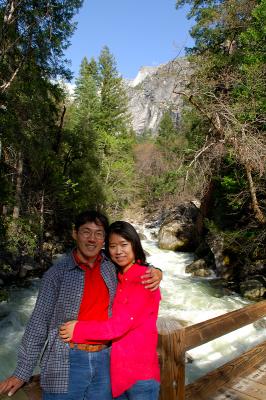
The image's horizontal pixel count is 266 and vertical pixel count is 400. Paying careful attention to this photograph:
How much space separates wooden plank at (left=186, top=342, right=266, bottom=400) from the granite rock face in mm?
6582

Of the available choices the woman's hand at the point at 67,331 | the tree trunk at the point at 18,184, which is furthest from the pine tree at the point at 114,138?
the woman's hand at the point at 67,331

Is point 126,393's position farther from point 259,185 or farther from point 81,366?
point 259,185

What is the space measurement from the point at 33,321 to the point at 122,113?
110 ft

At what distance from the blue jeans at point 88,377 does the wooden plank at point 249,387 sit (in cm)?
209

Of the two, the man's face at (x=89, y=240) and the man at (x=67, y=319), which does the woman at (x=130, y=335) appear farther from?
the man's face at (x=89, y=240)

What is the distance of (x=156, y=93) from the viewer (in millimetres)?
107312

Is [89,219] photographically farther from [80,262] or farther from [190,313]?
[190,313]

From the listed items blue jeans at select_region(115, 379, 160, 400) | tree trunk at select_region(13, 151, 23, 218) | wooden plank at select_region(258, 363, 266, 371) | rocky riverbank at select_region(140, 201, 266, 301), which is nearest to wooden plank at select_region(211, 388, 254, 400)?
wooden plank at select_region(258, 363, 266, 371)

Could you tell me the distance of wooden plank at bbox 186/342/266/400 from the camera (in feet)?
10.4

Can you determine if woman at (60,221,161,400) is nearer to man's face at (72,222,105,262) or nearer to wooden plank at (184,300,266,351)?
man's face at (72,222,105,262)

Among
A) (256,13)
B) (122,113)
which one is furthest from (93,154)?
(122,113)

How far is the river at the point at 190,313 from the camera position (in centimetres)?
719

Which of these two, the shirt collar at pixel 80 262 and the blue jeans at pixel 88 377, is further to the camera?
the shirt collar at pixel 80 262

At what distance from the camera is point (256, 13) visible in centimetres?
1166
